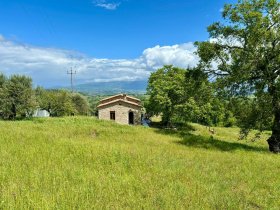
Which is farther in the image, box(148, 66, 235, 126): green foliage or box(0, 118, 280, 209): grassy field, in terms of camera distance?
box(148, 66, 235, 126): green foliage

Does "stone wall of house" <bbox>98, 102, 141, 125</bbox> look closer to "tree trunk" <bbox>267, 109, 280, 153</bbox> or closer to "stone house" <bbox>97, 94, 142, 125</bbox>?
"stone house" <bbox>97, 94, 142, 125</bbox>

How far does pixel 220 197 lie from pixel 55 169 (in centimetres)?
469

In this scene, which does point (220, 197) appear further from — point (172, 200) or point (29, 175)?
point (29, 175)

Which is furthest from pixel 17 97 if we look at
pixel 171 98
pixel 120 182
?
pixel 120 182

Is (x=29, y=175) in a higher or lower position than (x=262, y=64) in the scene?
lower

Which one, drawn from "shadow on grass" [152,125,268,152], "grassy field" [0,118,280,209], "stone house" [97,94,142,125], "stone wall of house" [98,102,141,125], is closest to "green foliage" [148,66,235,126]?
"stone house" [97,94,142,125]

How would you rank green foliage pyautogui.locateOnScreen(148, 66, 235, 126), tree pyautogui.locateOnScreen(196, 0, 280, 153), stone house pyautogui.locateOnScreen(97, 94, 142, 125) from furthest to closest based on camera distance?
stone house pyautogui.locateOnScreen(97, 94, 142, 125) → green foliage pyautogui.locateOnScreen(148, 66, 235, 126) → tree pyautogui.locateOnScreen(196, 0, 280, 153)

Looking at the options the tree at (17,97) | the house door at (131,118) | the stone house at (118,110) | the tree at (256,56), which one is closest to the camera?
the tree at (256,56)

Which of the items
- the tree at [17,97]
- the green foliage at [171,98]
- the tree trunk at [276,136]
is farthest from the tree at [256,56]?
the tree at [17,97]

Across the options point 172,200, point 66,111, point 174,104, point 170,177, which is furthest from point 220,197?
point 66,111

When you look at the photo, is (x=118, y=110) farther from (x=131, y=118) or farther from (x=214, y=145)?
(x=214, y=145)

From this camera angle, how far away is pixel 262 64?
16.2 metres

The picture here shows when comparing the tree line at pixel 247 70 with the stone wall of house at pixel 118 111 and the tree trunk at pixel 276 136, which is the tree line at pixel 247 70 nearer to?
the tree trunk at pixel 276 136

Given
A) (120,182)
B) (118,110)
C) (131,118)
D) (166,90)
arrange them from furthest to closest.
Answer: (131,118), (118,110), (166,90), (120,182)
